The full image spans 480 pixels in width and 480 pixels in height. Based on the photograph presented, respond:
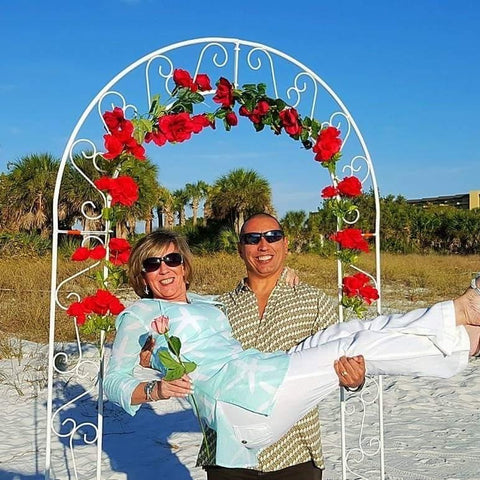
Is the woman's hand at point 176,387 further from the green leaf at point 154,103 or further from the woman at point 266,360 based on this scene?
the green leaf at point 154,103

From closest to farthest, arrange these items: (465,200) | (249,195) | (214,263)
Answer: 1. (214,263)
2. (249,195)
3. (465,200)

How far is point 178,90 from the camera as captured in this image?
380 cm

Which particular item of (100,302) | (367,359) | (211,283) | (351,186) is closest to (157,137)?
(100,302)

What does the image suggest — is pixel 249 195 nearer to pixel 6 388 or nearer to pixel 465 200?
pixel 6 388

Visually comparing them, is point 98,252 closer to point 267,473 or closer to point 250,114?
point 250,114

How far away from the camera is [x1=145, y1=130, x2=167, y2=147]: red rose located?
3.70 meters

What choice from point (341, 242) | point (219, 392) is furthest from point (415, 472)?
point (219, 392)

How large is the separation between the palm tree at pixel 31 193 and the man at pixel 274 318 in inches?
795

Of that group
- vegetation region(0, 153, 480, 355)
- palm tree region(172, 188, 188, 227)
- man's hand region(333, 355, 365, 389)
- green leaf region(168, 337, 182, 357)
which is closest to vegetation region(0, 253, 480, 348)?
vegetation region(0, 153, 480, 355)

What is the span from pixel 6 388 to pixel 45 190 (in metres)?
15.7

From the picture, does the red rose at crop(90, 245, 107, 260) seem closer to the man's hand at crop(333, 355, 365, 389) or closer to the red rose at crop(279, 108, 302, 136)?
the red rose at crop(279, 108, 302, 136)

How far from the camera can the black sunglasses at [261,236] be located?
9.81 ft

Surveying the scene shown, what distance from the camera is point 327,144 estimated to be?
159 inches

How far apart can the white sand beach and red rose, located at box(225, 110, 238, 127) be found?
283 cm
